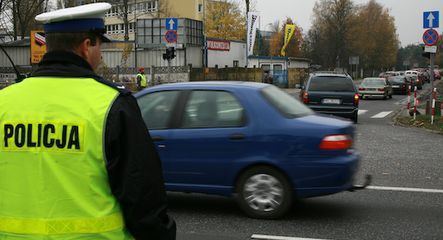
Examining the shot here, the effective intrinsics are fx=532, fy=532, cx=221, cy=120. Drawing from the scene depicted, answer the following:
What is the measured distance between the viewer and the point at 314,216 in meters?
6.39

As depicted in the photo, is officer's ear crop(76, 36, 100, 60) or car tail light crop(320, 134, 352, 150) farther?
car tail light crop(320, 134, 352, 150)

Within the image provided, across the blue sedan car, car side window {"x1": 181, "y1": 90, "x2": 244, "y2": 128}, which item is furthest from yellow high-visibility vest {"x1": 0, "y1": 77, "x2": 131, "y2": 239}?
car side window {"x1": 181, "y1": 90, "x2": 244, "y2": 128}

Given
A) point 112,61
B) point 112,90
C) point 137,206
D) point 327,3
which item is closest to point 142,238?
point 137,206

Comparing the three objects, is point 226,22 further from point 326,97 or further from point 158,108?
point 158,108

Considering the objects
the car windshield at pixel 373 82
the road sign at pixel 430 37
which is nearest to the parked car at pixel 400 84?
the car windshield at pixel 373 82

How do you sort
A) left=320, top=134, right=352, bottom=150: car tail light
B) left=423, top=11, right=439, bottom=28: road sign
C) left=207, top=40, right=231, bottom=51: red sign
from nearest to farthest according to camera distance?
left=320, top=134, right=352, bottom=150: car tail light → left=423, top=11, right=439, bottom=28: road sign → left=207, top=40, right=231, bottom=51: red sign

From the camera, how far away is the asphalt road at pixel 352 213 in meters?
5.71

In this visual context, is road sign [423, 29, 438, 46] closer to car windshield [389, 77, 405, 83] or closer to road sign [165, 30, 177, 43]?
road sign [165, 30, 177, 43]

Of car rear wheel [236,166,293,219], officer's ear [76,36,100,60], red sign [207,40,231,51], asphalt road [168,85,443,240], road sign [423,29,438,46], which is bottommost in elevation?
asphalt road [168,85,443,240]

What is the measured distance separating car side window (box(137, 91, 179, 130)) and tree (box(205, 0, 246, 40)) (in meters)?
70.4

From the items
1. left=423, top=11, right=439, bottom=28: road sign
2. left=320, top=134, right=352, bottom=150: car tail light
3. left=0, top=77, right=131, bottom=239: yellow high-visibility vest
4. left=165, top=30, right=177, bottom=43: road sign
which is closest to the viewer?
left=0, top=77, right=131, bottom=239: yellow high-visibility vest

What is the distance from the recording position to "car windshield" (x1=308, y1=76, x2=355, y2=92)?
17.2 meters

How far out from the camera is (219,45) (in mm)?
51062

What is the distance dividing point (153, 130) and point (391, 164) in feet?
17.6
